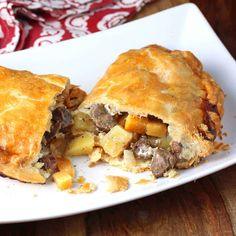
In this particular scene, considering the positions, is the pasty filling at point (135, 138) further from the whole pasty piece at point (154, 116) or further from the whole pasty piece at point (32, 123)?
the whole pasty piece at point (32, 123)

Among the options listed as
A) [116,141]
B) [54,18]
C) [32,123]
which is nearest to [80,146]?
[116,141]

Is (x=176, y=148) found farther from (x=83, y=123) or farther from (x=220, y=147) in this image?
(x=83, y=123)

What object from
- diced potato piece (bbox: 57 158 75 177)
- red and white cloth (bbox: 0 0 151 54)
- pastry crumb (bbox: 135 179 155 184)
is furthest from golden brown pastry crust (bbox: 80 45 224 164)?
red and white cloth (bbox: 0 0 151 54)

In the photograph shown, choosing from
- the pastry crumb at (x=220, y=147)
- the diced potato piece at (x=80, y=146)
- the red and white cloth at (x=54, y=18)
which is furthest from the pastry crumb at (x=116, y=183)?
the red and white cloth at (x=54, y=18)

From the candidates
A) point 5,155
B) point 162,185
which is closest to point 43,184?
point 5,155

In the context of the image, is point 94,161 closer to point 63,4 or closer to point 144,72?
point 144,72

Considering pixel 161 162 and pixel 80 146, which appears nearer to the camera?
pixel 161 162

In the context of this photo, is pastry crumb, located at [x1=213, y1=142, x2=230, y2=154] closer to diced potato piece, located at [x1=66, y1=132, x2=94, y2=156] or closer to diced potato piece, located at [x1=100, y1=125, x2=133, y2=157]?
diced potato piece, located at [x1=100, y1=125, x2=133, y2=157]
